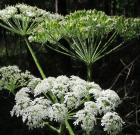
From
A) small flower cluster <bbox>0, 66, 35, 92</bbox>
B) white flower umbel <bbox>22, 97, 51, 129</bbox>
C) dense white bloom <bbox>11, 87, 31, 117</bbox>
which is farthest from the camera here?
small flower cluster <bbox>0, 66, 35, 92</bbox>

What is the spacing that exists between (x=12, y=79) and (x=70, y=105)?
102 cm

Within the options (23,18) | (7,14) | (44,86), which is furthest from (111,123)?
(7,14)

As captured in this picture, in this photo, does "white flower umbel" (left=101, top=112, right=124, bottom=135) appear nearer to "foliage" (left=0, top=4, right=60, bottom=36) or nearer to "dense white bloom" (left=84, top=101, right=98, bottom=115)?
"dense white bloom" (left=84, top=101, right=98, bottom=115)

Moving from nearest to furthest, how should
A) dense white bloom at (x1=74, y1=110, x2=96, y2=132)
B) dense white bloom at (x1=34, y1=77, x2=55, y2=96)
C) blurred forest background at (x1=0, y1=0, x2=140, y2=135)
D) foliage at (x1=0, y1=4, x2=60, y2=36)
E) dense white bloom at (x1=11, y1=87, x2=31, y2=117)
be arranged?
1. dense white bloom at (x1=74, y1=110, x2=96, y2=132)
2. dense white bloom at (x1=11, y1=87, x2=31, y2=117)
3. dense white bloom at (x1=34, y1=77, x2=55, y2=96)
4. foliage at (x1=0, y1=4, x2=60, y2=36)
5. blurred forest background at (x1=0, y1=0, x2=140, y2=135)

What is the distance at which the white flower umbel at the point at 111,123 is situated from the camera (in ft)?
13.8

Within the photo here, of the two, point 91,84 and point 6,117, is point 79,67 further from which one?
point 91,84

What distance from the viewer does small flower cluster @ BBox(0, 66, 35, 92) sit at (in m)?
5.01

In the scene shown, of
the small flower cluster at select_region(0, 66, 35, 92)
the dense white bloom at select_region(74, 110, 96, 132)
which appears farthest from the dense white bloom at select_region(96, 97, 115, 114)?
the small flower cluster at select_region(0, 66, 35, 92)

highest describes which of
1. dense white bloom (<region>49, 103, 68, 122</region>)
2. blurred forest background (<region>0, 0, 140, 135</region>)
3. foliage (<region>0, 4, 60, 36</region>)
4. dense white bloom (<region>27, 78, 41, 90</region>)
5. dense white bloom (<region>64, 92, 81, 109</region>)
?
foliage (<region>0, 4, 60, 36</region>)

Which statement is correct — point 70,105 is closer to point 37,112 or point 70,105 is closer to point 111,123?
point 37,112

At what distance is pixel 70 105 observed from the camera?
436 cm

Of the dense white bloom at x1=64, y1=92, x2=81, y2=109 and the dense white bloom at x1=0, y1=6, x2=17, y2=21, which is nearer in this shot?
the dense white bloom at x1=64, y1=92, x2=81, y2=109

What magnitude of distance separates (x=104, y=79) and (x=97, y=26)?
12.6 m

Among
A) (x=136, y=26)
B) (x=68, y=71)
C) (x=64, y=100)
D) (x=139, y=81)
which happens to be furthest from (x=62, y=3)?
(x=64, y=100)
